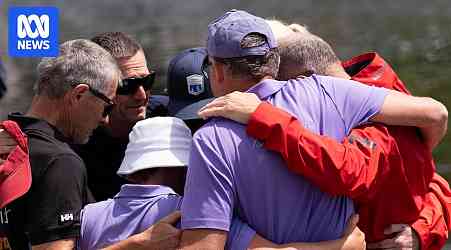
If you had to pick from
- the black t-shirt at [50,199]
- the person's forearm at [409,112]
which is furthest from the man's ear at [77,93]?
the person's forearm at [409,112]

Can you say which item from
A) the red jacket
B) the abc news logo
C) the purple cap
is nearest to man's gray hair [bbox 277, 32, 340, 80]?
the red jacket

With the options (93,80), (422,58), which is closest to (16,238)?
(93,80)

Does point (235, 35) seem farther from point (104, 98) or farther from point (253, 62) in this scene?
point (104, 98)

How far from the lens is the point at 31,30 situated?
577cm

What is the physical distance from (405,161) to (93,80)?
101 cm

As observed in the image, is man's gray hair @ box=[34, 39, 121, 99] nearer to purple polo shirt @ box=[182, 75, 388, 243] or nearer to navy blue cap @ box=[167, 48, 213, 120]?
navy blue cap @ box=[167, 48, 213, 120]

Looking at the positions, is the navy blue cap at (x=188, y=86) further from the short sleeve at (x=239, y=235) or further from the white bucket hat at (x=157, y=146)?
the short sleeve at (x=239, y=235)

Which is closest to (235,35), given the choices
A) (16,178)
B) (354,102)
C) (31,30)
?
(354,102)

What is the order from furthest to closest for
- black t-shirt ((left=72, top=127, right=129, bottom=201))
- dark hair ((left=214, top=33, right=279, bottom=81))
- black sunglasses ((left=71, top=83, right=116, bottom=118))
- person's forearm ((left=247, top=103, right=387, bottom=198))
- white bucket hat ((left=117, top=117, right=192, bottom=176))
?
black t-shirt ((left=72, top=127, right=129, bottom=201))
black sunglasses ((left=71, top=83, right=116, bottom=118))
white bucket hat ((left=117, top=117, right=192, bottom=176))
dark hair ((left=214, top=33, right=279, bottom=81))
person's forearm ((left=247, top=103, right=387, bottom=198))

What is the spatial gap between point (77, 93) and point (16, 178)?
37 cm

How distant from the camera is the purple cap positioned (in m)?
2.63

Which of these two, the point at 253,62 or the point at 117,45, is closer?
the point at 253,62

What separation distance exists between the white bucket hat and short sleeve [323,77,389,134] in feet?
1.49

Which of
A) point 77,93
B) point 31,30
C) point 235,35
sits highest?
point 235,35
